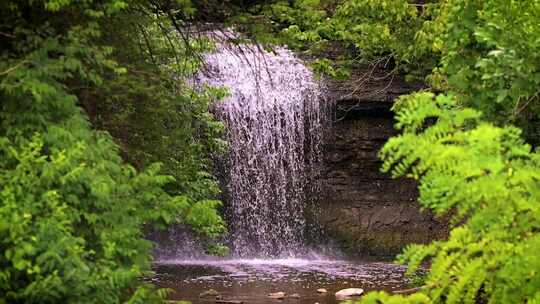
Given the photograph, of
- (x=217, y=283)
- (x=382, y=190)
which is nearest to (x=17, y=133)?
(x=217, y=283)

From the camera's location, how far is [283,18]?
9.67m

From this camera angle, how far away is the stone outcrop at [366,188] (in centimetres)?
1894

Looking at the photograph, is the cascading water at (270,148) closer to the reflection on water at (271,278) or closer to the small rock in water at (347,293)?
the reflection on water at (271,278)

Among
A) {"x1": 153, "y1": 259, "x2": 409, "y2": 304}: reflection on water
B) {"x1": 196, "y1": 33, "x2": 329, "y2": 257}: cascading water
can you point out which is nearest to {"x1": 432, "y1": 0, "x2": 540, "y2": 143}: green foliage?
{"x1": 153, "y1": 259, "x2": 409, "y2": 304}: reflection on water

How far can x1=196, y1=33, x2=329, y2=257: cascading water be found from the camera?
18.8 metres

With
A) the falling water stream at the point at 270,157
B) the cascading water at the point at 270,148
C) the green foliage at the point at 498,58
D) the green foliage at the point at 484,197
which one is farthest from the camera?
the cascading water at the point at 270,148

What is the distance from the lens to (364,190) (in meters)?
19.6

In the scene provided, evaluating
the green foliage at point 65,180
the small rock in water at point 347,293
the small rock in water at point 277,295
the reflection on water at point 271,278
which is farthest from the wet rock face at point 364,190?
the green foliage at point 65,180

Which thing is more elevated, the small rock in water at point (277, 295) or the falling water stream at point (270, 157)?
the falling water stream at point (270, 157)

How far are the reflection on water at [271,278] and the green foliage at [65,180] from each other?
5.19 m

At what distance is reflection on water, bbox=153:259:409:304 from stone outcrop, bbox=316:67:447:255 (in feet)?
4.07

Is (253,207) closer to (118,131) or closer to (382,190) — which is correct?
(382,190)

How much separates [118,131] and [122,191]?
2.27 m

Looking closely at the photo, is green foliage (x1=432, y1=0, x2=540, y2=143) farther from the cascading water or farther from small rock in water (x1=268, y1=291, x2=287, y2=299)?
the cascading water
